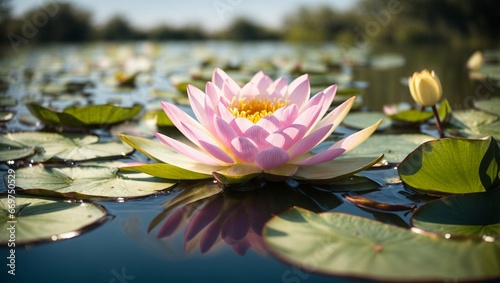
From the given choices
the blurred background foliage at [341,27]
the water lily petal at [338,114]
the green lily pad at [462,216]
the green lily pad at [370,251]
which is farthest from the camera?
the blurred background foliage at [341,27]

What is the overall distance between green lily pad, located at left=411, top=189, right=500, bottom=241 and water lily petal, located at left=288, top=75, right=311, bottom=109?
0.38 meters

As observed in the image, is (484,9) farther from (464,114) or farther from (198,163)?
(198,163)

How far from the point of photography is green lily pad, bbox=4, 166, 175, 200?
2.58ft

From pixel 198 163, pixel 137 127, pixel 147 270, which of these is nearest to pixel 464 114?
pixel 198 163

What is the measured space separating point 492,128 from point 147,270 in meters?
1.07

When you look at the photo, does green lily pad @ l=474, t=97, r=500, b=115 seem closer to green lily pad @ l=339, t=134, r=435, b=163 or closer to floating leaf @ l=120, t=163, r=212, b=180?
green lily pad @ l=339, t=134, r=435, b=163

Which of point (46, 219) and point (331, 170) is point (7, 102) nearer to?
point (46, 219)

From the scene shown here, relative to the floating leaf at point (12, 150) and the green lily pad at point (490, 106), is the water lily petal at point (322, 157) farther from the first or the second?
the green lily pad at point (490, 106)

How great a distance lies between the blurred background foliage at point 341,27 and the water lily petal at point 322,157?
3.06 m

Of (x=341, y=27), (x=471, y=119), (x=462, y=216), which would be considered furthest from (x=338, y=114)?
(x=341, y=27)

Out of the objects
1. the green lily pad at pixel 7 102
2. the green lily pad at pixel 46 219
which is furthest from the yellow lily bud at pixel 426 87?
the green lily pad at pixel 7 102

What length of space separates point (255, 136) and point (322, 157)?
142mm

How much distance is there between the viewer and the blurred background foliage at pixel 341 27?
9.12 m

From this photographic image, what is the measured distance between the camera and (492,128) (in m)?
1.19
